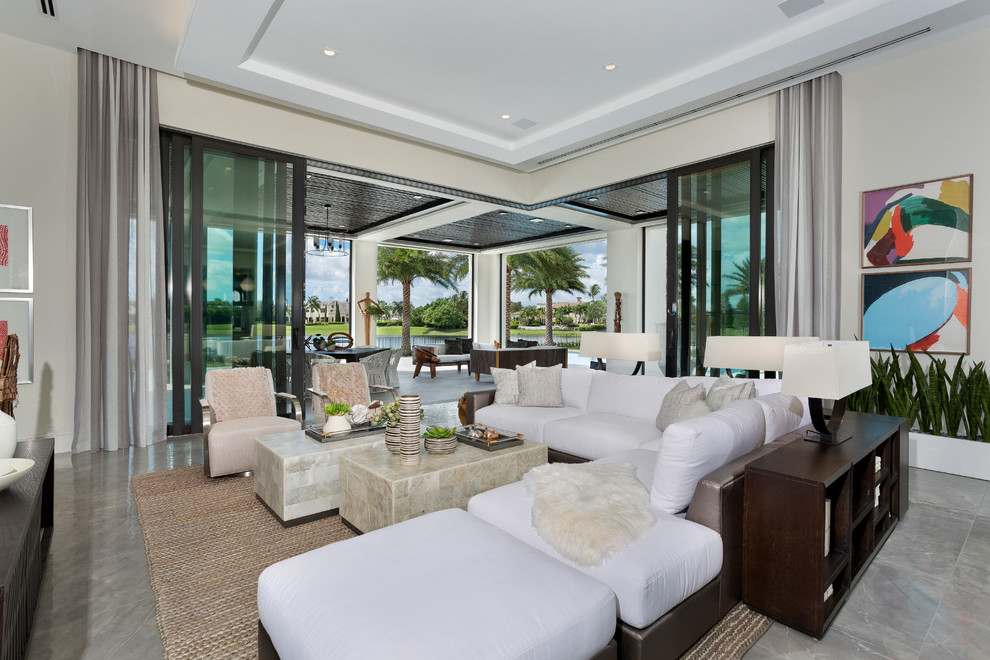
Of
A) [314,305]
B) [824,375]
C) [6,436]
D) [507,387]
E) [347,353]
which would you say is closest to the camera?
[6,436]

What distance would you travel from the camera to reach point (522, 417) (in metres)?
4.15

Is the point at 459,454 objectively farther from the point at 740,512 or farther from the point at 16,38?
the point at 16,38

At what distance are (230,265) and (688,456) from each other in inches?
190

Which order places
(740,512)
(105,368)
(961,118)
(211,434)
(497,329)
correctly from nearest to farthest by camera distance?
(740,512) < (211,434) < (961,118) < (105,368) < (497,329)

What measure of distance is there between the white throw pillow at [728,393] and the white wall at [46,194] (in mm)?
5238

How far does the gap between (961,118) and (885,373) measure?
2122 mm

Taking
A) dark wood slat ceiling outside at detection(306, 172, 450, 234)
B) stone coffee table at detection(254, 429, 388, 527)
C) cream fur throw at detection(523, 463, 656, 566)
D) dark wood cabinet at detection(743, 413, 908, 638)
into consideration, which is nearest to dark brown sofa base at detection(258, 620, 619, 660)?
cream fur throw at detection(523, 463, 656, 566)

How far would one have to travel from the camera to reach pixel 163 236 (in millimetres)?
4715

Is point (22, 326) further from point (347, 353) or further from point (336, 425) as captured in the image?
point (347, 353)

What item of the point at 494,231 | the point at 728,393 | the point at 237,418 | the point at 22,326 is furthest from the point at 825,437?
the point at 494,231

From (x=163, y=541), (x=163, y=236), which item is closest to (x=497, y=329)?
(x=163, y=236)

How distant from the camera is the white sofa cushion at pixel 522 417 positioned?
400 cm

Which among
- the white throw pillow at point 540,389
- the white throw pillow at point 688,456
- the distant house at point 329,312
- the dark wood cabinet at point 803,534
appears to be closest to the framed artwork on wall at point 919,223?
the dark wood cabinet at point 803,534

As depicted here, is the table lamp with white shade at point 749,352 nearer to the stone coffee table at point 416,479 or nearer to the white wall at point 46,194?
the stone coffee table at point 416,479
